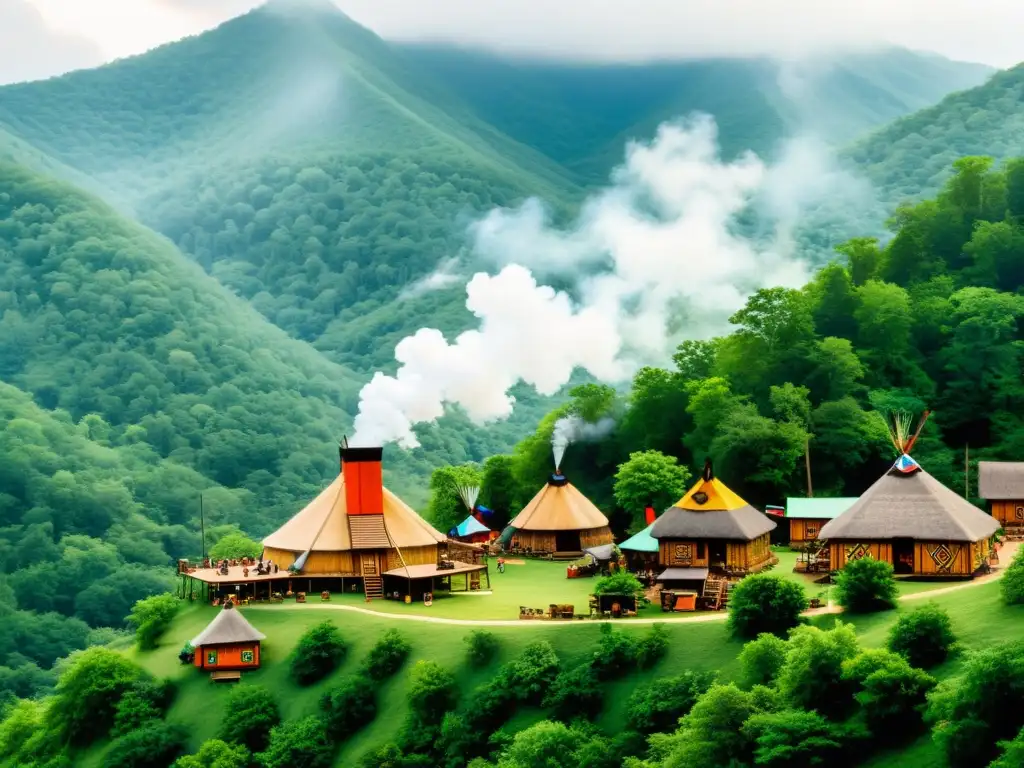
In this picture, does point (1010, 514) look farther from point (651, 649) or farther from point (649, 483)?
point (651, 649)

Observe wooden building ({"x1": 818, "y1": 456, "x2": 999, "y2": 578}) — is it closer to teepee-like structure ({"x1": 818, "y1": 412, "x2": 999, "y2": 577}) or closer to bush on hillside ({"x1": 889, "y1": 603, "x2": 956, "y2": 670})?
teepee-like structure ({"x1": 818, "y1": 412, "x2": 999, "y2": 577})

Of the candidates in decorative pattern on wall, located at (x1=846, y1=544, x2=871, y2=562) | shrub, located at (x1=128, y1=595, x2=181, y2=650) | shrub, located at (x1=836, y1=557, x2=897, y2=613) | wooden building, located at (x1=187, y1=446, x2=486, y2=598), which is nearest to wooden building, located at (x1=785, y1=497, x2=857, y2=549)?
decorative pattern on wall, located at (x1=846, y1=544, x2=871, y2=562)

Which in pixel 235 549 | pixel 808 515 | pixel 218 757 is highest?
pixel 808 515

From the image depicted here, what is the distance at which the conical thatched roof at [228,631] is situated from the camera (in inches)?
2382

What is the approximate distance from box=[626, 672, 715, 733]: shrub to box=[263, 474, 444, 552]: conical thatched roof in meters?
21.0

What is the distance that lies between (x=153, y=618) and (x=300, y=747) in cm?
1485

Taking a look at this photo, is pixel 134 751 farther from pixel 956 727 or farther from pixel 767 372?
pixel 767 372

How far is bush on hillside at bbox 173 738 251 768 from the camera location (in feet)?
181

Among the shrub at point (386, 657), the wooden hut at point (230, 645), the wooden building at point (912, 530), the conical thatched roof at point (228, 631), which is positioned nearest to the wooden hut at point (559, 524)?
the wooden building at point (912, 530)

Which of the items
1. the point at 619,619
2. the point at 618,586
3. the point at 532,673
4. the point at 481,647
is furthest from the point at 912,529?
the point at 481,647

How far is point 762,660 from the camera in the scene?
48375mm

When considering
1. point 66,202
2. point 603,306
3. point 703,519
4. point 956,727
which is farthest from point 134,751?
point 66,202

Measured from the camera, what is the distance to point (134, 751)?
57781 mm

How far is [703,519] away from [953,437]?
81.1 ft
